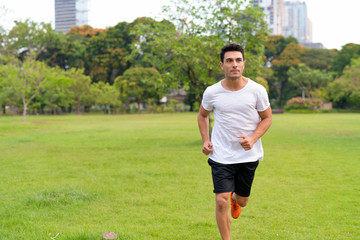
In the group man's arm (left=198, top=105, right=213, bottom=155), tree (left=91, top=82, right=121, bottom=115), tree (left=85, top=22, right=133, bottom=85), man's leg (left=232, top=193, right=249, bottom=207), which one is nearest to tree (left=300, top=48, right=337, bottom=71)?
tree (left=85, top=22, right=133, bottom=85)

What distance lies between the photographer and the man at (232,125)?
154 inches

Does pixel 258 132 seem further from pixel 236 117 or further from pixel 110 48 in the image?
pixel 110 48

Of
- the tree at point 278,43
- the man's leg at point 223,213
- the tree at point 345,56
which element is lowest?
the man's leg at point 223,213

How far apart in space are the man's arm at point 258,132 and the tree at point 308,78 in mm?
60629

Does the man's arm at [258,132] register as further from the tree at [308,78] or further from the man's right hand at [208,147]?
the tree at [308,78]

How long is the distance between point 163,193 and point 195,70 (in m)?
8.90

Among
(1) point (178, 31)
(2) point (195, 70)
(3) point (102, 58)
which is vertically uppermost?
(3) point (102, 58)

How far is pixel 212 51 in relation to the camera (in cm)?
1477

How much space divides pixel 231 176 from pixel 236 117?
632 millimetres

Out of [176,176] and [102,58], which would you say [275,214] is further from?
[102,58]

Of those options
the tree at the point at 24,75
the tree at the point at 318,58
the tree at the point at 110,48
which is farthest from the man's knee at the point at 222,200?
the tree at the point at 318,58

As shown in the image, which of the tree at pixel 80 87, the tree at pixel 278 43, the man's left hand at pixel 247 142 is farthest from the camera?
the tree at pixel 278 43

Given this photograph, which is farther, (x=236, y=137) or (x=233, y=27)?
(x=233, y=27)

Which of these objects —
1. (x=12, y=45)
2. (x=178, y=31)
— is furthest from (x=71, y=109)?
(x=178, y=31)
